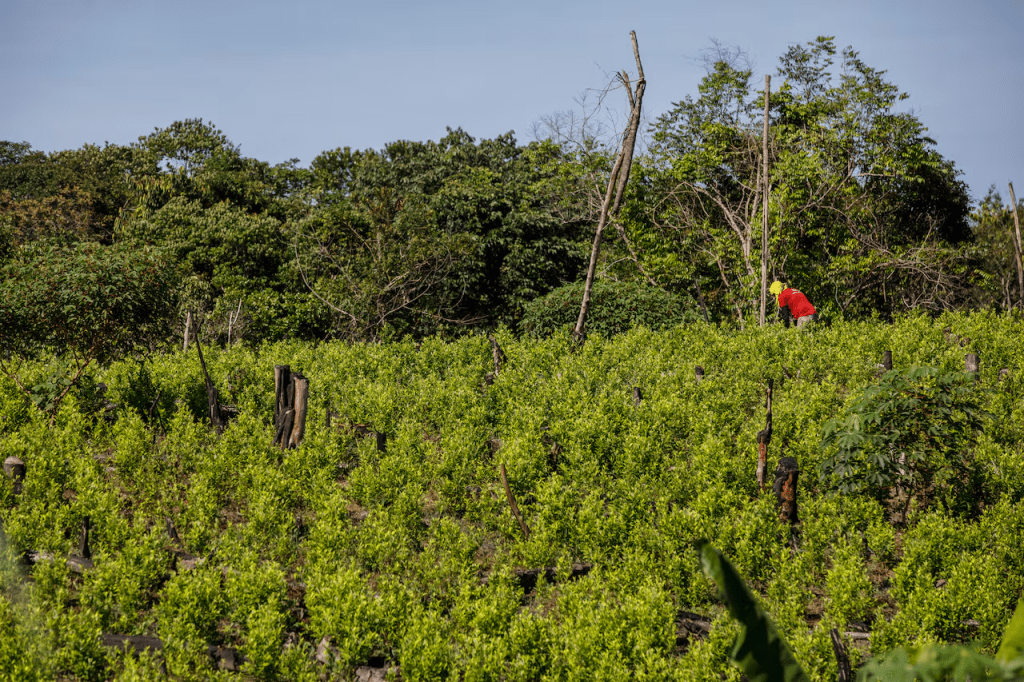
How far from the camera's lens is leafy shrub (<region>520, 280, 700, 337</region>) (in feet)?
51.0

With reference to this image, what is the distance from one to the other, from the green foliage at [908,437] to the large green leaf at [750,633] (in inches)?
219

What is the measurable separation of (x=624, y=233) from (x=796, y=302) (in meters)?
7.47

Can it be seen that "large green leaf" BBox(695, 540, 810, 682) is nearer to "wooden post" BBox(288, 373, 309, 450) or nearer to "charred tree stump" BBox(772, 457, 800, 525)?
"charred tree stump" BBox(772, 457, 800, 525)

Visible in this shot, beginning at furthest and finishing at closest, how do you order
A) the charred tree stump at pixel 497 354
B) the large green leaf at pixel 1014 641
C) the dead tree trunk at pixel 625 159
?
the dead tree trunk at pixel 625 159, the charred tree stump at pixel 497 354, the large green leaf at pixel 1014 641

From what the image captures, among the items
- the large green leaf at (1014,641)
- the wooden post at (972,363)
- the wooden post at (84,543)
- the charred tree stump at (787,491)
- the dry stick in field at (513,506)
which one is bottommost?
the wooden post at (84,543)

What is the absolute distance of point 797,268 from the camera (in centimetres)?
1956

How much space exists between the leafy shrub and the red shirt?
1.77 m

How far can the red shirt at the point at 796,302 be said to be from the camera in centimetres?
1435

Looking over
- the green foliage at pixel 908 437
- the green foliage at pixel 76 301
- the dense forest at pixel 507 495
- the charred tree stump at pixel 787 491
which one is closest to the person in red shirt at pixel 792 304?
the dense forest at pixel 507 495

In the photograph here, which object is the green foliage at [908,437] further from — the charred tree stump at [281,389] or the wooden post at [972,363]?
the charred tree stump at [281,389]

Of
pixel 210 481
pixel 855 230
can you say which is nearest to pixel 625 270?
pixel 855 230

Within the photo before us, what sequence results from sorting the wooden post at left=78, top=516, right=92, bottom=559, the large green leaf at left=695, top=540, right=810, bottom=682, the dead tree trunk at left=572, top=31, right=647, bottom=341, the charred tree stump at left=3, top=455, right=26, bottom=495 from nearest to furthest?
the large green leaf at left=695, top=540, right=810, bottom=682 < the wooden post at left=78, top=516, right=92, bottom=559 < the charred tree stump at left=3, top=455, right=26, bottom=495 < the dead tree trunk at left=572, top=31, right=647, bottom=341

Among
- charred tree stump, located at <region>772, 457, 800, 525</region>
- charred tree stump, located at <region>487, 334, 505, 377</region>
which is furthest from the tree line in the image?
charred tree stump, located at <region>772, 457, 800, 525</region>

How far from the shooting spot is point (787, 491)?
670 centimetres
